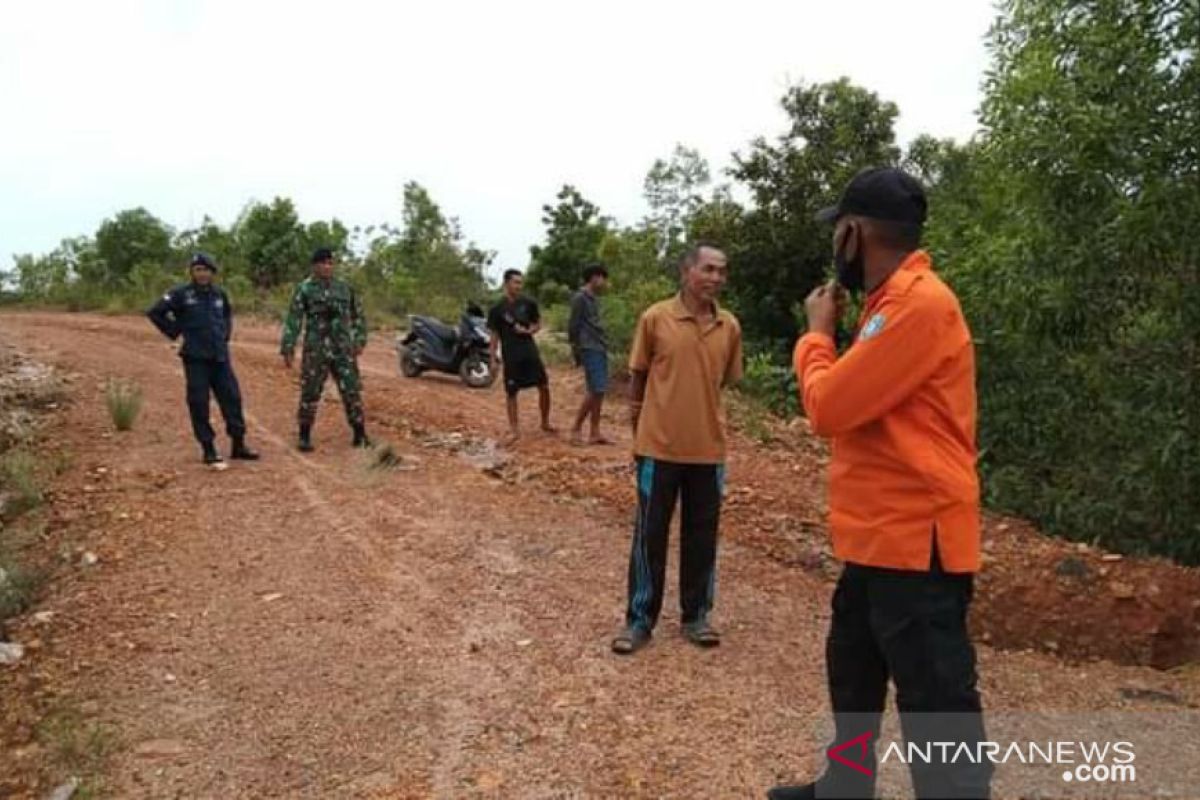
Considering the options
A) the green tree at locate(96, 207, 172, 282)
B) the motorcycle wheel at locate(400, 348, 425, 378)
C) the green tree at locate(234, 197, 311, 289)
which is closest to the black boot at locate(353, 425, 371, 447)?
the motorcycle wheel at locate(400, 348, 425, 378)

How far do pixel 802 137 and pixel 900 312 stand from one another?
14769 millimetres

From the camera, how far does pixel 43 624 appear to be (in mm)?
5164

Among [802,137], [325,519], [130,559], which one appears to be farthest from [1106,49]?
[802,137]

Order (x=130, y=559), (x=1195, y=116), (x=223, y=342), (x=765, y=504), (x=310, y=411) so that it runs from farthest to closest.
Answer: (x=310, y=411) → (x=223, y=342) → (x=765, y=504) → (x=130, y=559) → (x=1195, y=116)

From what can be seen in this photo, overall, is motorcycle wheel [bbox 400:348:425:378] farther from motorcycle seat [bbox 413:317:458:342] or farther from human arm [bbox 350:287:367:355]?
human arm [bbox 350:287:367:355]

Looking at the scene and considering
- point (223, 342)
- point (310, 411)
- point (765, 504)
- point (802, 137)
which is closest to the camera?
point (765, 504)

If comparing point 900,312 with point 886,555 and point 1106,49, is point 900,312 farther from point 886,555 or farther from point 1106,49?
point 1106,49

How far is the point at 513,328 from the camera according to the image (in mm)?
9273

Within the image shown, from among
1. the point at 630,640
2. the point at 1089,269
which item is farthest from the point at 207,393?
the point at 1089,269

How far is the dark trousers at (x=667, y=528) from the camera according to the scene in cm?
446

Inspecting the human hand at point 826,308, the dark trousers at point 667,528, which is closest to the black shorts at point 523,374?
the dark trousers at point 667,528

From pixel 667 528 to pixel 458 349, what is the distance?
29.3 ft

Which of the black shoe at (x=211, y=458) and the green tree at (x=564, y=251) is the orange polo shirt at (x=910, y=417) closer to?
the black shoe at (x=211, y=458)

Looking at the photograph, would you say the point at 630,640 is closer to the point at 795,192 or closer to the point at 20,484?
the point at 20,484
